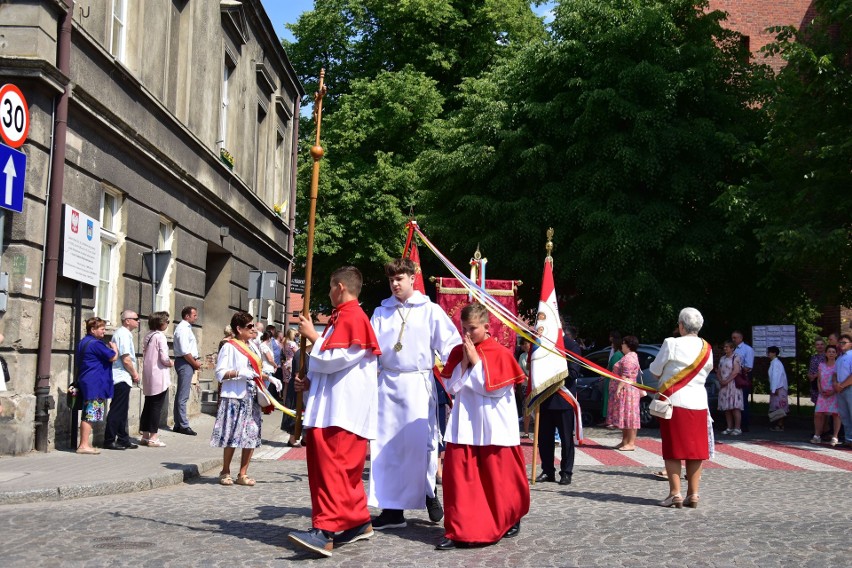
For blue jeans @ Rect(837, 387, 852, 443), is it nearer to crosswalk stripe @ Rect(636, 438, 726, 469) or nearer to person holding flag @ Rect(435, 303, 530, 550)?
crosswalk stripe @ Rect(636, 438, 726, 469)

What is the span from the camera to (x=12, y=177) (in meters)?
10.7

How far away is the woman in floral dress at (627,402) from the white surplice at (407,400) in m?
7.19

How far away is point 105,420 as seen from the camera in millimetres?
13352

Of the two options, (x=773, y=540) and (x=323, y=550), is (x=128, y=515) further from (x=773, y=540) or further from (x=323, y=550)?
Result: (x=773, y=540)

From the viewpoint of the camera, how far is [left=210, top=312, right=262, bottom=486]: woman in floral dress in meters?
10.3

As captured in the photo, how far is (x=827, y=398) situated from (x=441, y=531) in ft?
37.1

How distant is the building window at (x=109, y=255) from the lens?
14.3 m

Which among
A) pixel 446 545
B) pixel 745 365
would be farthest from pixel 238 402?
pixel 745 365

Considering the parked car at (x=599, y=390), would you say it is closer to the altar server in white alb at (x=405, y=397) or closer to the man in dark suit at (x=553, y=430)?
the man in dark suit at (x=553, y=430)

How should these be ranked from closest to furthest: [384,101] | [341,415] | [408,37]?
[341,415]
[384,101]
[408,37]

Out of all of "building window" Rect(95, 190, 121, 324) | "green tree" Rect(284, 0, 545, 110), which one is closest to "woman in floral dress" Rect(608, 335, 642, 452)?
"building window" Rect(95, 190, 121, 324)

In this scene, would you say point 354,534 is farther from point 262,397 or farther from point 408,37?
point 408,37

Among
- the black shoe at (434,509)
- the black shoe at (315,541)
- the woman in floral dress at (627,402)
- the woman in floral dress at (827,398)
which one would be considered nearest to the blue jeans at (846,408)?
the woman in floral dress at (827,398)

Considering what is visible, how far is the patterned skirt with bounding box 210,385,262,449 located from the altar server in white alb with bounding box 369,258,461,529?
2893 mm
